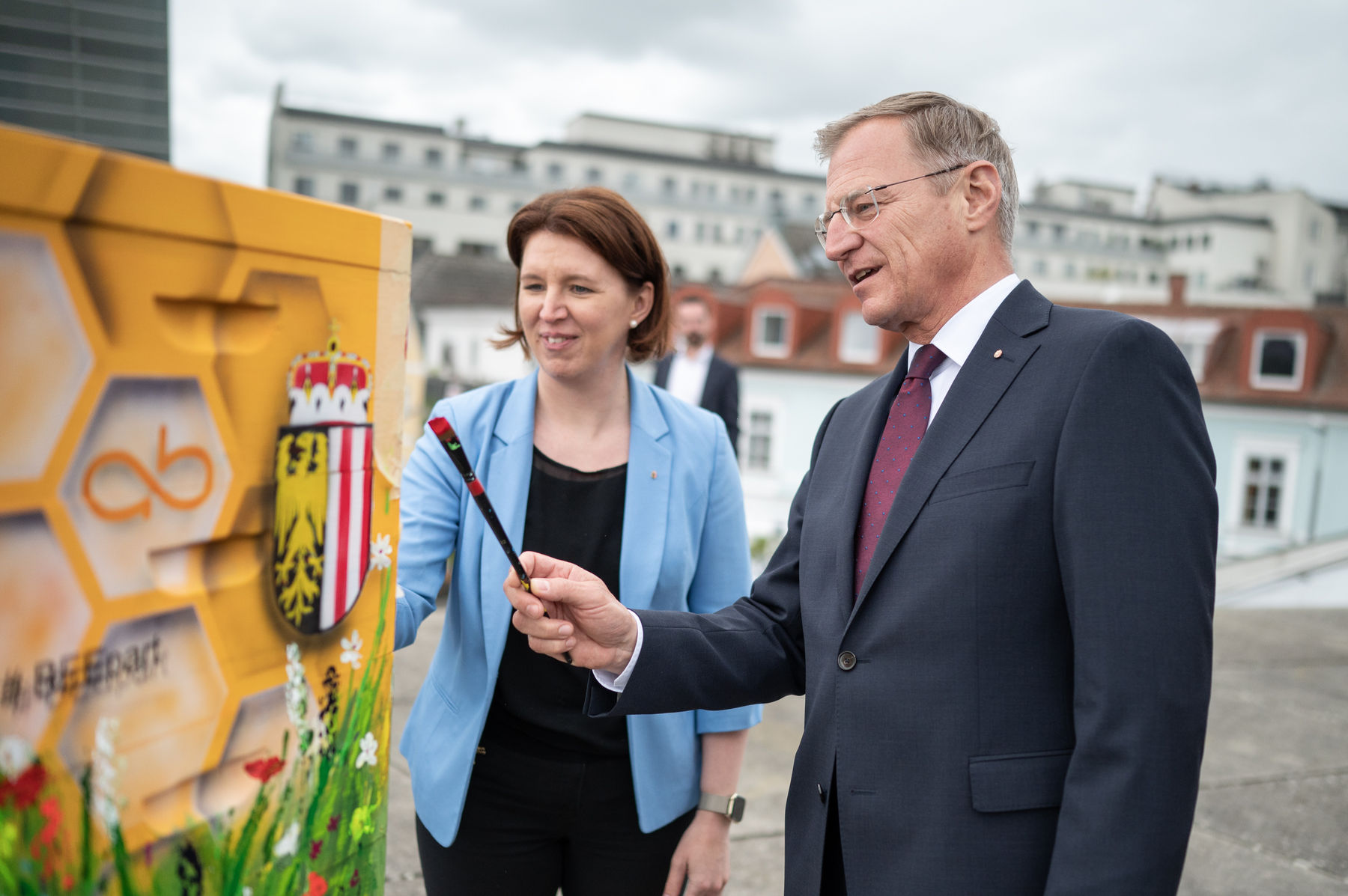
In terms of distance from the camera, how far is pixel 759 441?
77.7ft

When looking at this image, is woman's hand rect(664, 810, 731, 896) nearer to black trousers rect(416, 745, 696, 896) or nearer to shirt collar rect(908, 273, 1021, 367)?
black trousers rect(416, 745, 696, 896)

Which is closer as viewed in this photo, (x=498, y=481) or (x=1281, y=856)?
(x=498, y=481)

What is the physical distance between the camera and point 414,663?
4984 mm

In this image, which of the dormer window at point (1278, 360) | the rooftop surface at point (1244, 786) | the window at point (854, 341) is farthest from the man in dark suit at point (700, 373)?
the dormer window at point (1278, 360)

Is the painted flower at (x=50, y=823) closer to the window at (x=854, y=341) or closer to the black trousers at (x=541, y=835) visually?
the black trousers at (x=541, y=835)

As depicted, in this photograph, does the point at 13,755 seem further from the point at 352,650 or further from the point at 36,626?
the point at 352,650

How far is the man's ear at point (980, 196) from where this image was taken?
1488mm

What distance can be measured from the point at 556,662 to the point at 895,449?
0.75 meters

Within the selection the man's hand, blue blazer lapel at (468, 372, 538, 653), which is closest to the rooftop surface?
blue blazer lapel at (468, 372, 538, 653)

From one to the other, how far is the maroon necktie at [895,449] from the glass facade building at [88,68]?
10.0 feet

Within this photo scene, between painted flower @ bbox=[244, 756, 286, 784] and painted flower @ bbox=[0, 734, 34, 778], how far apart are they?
0.75 feet

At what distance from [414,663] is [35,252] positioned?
14.9 feet

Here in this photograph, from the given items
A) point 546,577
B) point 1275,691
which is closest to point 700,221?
point 1275,691

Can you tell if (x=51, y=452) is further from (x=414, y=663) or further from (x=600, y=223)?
(x=414, y=663)
